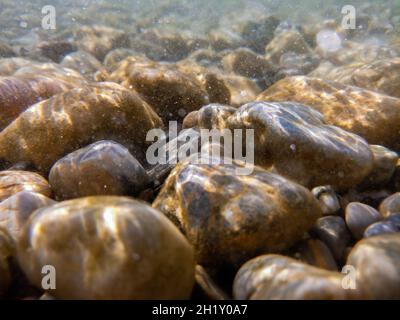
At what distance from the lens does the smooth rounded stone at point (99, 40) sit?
37.5 feet

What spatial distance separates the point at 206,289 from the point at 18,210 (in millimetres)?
1833

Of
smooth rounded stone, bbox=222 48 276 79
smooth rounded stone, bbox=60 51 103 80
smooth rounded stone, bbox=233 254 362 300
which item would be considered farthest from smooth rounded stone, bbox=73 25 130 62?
smooth rounded stone, bbox=233 254 362 300

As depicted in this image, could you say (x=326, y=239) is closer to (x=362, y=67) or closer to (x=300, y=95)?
(x=300, y=95)

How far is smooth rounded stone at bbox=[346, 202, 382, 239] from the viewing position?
2.89 meters

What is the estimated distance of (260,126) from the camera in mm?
3631

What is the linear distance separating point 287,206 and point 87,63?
8384 mm

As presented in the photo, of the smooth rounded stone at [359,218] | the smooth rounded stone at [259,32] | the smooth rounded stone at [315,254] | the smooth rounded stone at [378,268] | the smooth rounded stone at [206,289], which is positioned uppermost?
the smooth rounded stone at [259,32]

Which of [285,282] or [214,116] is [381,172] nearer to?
[214,116]

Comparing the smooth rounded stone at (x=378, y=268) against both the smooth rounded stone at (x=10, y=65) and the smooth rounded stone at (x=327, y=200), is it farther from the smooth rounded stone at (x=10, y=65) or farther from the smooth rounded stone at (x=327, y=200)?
the smooth rounded stone at (x=10, y=65)

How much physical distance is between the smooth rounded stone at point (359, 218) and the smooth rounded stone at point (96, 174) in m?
2.21

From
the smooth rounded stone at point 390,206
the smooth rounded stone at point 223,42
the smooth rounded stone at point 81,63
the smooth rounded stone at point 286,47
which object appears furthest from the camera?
the smooth rounded stone at point 223,42

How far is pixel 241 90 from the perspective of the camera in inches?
286

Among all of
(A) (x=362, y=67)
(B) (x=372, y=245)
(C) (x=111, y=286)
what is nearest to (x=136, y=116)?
(C) (x=111, y=286)

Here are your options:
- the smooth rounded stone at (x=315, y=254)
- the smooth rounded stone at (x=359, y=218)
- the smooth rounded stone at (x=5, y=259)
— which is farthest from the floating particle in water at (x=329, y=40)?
the smooth rounded stone at (x=5, y=259)
